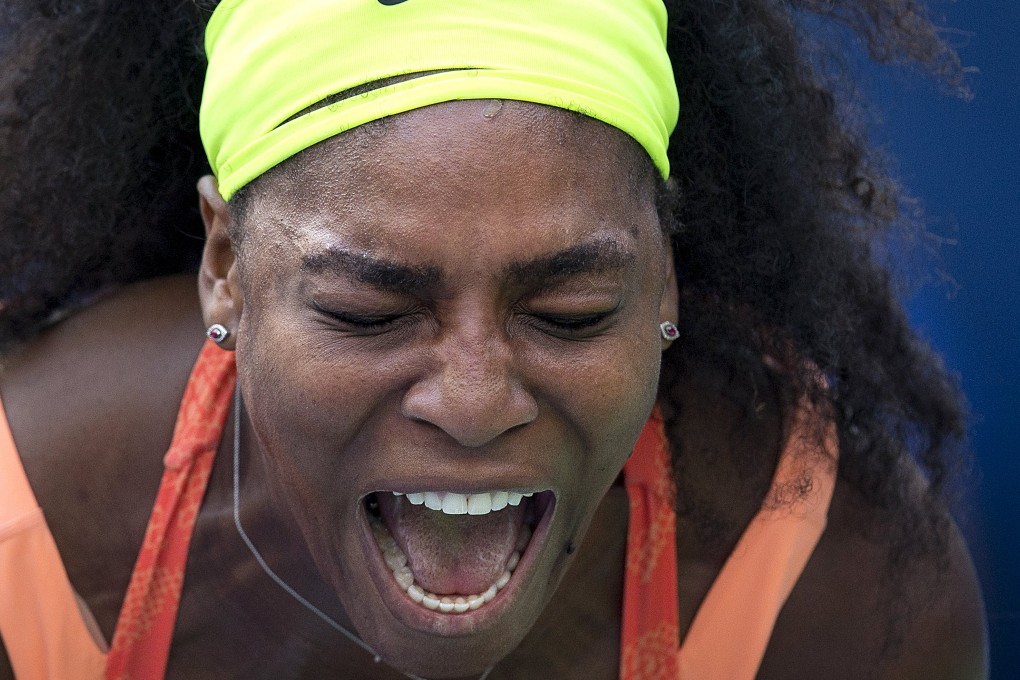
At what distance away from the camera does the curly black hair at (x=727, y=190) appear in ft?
6.98

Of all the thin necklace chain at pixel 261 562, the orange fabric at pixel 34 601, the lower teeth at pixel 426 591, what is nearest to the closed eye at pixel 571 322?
the lower teeth at pixel 426 591

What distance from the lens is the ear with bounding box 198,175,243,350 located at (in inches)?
73.8

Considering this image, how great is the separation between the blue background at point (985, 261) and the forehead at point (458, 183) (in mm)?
1567

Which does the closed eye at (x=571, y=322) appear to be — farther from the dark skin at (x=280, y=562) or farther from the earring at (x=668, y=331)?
the dark skin at (x=280, y=562)

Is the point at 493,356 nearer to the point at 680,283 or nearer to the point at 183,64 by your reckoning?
the point at 680,283

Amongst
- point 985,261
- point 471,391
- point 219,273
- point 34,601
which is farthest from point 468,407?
point 985,261

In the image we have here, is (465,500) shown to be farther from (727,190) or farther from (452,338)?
(727,190)

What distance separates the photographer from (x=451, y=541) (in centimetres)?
179

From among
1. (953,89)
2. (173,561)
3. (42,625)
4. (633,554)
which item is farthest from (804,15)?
(42,625)

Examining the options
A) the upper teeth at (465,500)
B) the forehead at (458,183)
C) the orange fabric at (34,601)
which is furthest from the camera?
the orange fabric at (34,601)

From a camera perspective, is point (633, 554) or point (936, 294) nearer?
point (633, 554)

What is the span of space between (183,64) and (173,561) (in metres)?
0.84

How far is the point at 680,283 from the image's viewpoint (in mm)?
2262

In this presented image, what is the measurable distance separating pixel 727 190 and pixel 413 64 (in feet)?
2.44
